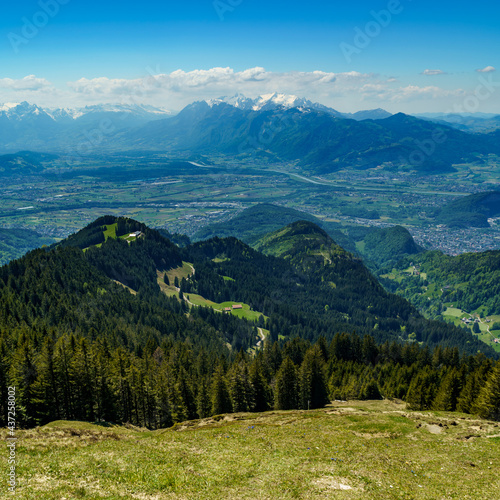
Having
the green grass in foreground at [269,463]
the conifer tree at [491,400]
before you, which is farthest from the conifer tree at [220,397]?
the conifer tree at [491,400]

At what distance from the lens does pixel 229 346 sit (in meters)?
188

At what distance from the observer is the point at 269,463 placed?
3853 cm

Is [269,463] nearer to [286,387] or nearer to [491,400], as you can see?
[286,387]

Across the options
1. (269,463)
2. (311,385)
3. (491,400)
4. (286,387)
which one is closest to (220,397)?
(286,387)

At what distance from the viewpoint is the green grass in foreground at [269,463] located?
99.0ft

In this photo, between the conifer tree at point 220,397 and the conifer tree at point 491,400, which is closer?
the conifer tree at point 491,400

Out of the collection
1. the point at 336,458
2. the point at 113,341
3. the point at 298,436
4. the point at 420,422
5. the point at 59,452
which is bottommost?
the point at 113,341

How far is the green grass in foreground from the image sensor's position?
3019 centimetres

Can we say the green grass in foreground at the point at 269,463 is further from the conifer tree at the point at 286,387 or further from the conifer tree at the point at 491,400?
the conifer tree at the point at 286,387

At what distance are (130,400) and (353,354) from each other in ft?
282

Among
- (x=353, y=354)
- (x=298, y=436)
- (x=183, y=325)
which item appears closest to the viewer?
(x=298, y=436)

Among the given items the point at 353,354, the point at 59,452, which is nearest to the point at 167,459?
the point at 59,452

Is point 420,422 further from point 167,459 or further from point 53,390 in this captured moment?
point 53,390

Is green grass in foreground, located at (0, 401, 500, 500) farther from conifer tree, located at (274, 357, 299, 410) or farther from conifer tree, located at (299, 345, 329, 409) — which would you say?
conifer tree, located at (274, 357, 299, 410)
